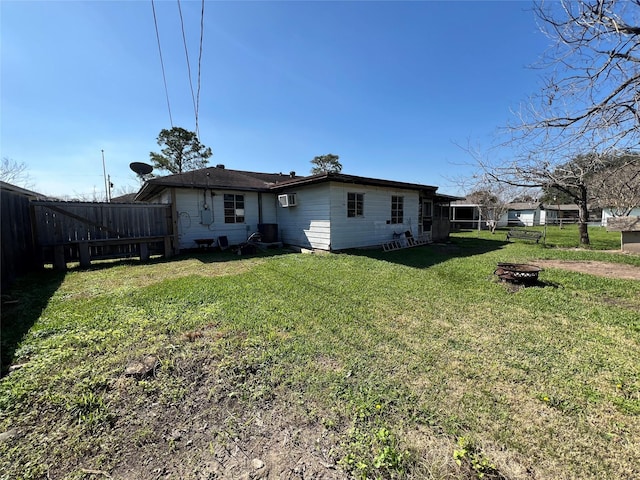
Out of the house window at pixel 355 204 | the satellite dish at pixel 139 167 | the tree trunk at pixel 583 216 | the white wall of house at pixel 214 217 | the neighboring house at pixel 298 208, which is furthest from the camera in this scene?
the tree trunk at pixel 583 216

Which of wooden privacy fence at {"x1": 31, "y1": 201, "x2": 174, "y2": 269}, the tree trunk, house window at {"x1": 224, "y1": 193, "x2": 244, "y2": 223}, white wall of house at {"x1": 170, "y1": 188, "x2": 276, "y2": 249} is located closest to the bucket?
white wall of house at {"x1": 170, "y1": 188, "x2": 276, "y2": 249}

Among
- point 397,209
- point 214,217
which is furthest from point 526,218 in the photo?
point 214,217

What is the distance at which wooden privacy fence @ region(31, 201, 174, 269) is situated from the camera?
695 centimetres

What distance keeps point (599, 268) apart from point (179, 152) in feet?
90.3

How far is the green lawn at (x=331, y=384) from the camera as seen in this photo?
1577 millimetres

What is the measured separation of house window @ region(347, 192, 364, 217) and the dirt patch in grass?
18.0ft

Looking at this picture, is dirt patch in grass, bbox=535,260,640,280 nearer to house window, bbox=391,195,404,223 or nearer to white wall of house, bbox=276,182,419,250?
house window, bbox=391,195,404,223

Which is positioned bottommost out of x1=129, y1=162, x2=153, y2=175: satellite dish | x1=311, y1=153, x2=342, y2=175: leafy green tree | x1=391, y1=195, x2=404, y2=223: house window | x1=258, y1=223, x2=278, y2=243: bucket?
x1=258, y1=223, x2=278, y2=243: bucket

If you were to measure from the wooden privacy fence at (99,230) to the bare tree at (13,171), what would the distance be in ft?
81.6

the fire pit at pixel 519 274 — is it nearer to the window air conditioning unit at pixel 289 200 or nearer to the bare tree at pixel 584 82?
the bare tree at pixel 584 82

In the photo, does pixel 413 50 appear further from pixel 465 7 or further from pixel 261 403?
pixel 261 403

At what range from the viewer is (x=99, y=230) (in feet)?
25.4

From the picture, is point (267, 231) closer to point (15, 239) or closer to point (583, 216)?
point (15, 239)

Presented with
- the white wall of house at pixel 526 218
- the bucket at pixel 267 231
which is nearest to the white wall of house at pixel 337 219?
the bucket at pixel 267 231
